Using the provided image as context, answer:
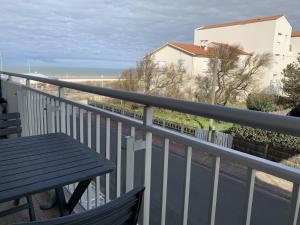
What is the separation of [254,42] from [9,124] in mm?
34835

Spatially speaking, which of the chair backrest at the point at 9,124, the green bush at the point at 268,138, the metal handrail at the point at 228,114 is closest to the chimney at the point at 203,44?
the green bush at the point at 268,138

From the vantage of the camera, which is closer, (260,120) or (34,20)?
(260,120)

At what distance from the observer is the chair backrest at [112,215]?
2.19ft

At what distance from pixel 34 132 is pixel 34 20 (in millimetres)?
19628

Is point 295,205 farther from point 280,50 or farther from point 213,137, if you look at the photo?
point 280,50

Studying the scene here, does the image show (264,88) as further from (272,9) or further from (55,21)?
(272,9)

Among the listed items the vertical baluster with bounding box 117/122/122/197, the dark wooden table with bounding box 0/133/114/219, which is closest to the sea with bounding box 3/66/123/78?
the dark wooden table with bounding box 0/133/114/219

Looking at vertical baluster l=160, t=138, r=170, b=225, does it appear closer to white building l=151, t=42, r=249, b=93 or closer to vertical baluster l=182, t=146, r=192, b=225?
vertical baluster l=182, t=146, r=192, b=225

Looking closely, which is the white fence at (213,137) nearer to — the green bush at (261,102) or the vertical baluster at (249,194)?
the vertical baluster at (249,194)

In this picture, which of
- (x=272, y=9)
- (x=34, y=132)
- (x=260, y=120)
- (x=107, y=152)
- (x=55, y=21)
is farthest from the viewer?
(x=272, y=9)

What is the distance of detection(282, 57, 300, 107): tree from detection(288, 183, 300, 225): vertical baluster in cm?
2567

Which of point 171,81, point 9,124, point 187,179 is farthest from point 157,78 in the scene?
Result: point 187,179

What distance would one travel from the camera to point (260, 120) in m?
0.77

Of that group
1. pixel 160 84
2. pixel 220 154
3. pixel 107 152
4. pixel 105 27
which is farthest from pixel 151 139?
pixel 105 27
